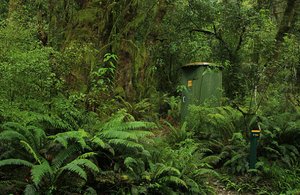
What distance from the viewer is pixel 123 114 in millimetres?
7191

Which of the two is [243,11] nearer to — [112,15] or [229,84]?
[229,84]

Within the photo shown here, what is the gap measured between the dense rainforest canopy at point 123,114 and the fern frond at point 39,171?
0.07 feet

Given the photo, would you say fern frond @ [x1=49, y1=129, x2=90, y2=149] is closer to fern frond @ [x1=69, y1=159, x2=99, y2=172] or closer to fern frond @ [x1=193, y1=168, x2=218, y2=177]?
fern frond @ [x1=69, y1=159, x2=99, y2=172]

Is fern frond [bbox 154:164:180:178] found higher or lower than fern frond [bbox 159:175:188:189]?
higher

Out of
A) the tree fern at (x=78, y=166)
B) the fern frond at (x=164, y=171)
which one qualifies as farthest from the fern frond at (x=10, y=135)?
the fern frond at (x=164, y=171)

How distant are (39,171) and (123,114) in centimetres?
269

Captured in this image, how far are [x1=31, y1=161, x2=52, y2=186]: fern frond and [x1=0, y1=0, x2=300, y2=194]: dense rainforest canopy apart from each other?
0.02 meters

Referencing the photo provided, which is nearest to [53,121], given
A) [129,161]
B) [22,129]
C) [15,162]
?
[22,129]

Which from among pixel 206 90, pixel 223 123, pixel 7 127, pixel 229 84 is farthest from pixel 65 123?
pixel 229 84

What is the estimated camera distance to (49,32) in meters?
10.1

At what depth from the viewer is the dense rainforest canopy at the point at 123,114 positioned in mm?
5562

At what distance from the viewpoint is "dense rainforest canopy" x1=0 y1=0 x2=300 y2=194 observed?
5.56 metres

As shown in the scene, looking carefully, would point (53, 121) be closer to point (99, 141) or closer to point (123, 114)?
point (99, 141)

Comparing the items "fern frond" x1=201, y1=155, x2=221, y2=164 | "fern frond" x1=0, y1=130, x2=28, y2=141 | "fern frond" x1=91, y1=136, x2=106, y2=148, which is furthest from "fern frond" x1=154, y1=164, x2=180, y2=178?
"fern frond" x1=0, y1=130, x2=28, y2=141
